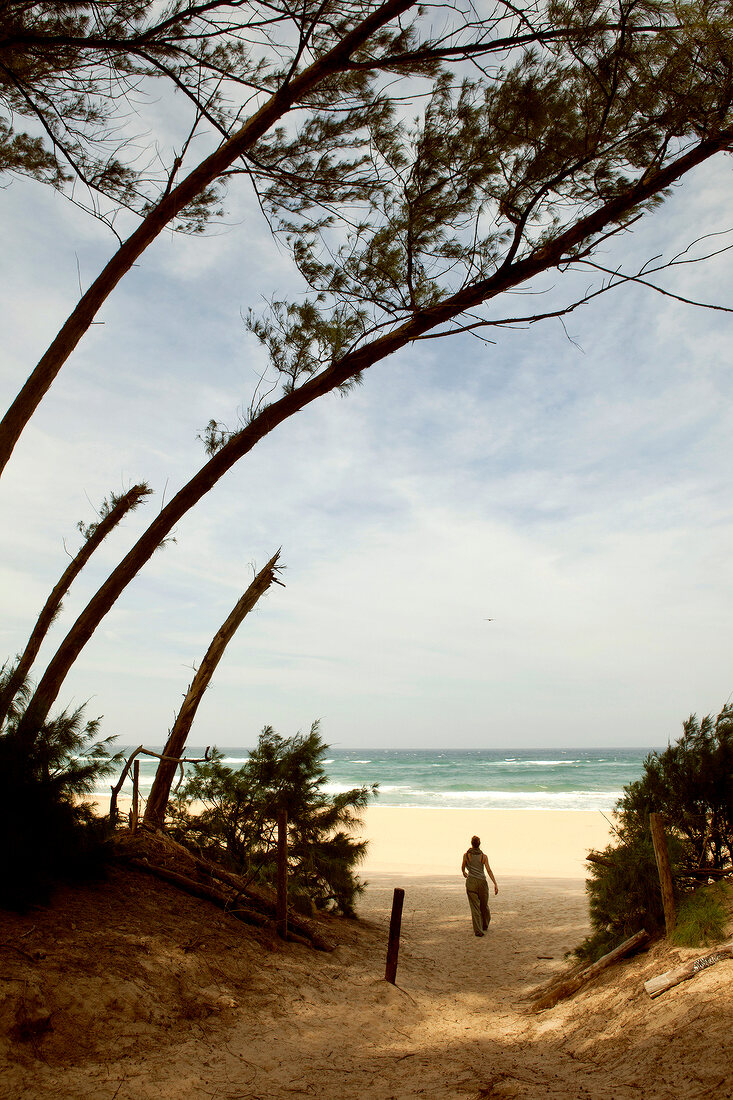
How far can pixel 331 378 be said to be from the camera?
611cm

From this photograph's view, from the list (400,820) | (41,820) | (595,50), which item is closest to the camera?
(595,50)

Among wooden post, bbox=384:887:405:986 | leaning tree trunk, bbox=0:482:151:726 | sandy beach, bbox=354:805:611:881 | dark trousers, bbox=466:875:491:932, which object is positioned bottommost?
sandy beach, bbox=354:805:611:881

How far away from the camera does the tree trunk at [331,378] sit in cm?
528

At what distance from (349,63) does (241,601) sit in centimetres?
625

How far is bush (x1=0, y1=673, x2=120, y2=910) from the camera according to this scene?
5047 millimetres

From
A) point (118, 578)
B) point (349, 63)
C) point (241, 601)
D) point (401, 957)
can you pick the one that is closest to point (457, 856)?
point (401, 957)

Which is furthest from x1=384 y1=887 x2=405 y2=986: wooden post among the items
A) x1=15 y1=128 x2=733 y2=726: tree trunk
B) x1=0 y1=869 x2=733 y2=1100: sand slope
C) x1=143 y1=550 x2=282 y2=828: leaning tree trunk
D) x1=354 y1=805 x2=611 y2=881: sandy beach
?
x1=354 y1=805 x2=611 y2=881: sandy beach

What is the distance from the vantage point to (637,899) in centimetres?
598

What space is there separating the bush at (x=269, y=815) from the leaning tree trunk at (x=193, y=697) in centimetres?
32

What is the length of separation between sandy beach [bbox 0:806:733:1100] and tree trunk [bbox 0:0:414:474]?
12.1ft

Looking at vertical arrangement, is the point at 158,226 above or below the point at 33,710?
above

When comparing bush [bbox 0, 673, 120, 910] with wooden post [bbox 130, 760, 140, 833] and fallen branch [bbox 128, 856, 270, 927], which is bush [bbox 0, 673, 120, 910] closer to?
fallen branch [bbox 128, 856, 270, 927]

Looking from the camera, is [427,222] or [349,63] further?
[427,222]

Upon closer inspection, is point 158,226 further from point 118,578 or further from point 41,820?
point 41,820
